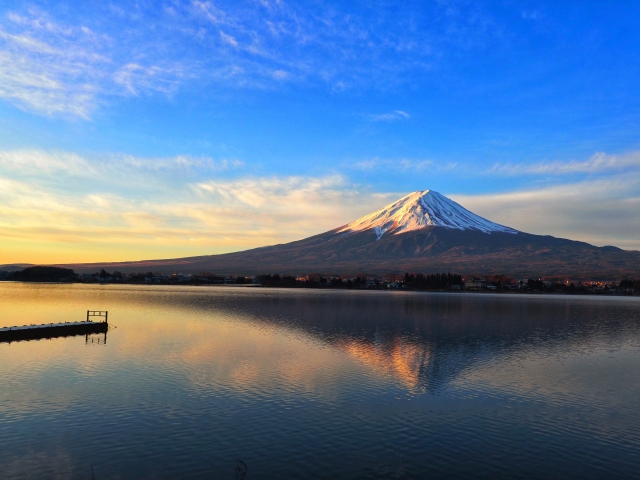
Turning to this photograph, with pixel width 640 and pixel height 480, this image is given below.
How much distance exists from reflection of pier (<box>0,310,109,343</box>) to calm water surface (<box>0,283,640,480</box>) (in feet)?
8.88

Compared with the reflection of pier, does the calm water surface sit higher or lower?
lower

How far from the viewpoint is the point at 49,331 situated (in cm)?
4228

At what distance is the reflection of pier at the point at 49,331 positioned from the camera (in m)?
38.5

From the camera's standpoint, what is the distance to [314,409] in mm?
19734

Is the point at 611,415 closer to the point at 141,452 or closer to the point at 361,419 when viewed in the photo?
the point at 361,419

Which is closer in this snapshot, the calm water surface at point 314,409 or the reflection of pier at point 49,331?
the calm water surface at point 314,409

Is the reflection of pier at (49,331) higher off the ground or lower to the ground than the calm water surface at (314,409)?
higher

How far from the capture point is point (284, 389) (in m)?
22.9

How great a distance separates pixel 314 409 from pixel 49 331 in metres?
32.4

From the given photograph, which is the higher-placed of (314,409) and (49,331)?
(49,331)

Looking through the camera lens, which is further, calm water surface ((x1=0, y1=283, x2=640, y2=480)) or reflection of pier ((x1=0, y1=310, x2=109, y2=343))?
reflection of pier ((x1=0, y1=310, x2=109, y2=343))

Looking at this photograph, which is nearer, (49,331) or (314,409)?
(314,409)

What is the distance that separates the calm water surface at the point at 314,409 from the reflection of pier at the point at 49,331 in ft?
8.88

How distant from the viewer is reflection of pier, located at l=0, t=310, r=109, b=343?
38469 mm
